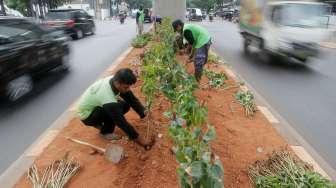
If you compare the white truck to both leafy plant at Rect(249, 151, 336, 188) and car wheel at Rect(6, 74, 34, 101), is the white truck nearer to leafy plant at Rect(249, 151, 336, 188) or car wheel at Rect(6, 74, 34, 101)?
car wheel at Rect(6, 74, 34, 101)

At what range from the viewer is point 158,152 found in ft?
15.3

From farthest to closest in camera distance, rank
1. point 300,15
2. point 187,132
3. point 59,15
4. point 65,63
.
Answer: point 59,15
point 300,15
point 65,63
point 187,132

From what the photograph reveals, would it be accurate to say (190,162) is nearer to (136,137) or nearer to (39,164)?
(136,137)

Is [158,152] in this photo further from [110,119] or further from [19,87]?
[19,87]

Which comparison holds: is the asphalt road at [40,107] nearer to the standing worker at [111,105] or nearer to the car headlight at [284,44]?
the standing worker at [111,105]

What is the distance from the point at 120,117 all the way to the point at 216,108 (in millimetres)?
2613

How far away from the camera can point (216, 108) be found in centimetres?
663

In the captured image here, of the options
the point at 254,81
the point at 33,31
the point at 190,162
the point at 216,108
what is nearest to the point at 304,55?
the point at 254,81

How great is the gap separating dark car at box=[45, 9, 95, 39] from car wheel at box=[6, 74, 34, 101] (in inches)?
479

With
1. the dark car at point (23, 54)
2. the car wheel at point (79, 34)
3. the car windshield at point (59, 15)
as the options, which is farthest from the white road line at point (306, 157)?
the car windshield at point (59, 15)

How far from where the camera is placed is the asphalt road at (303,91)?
6.12 meters

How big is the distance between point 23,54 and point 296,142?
5.57 m

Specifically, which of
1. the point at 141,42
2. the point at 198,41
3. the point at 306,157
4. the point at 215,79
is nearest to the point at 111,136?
the point at 306,157

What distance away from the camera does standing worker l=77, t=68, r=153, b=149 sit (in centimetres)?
435
